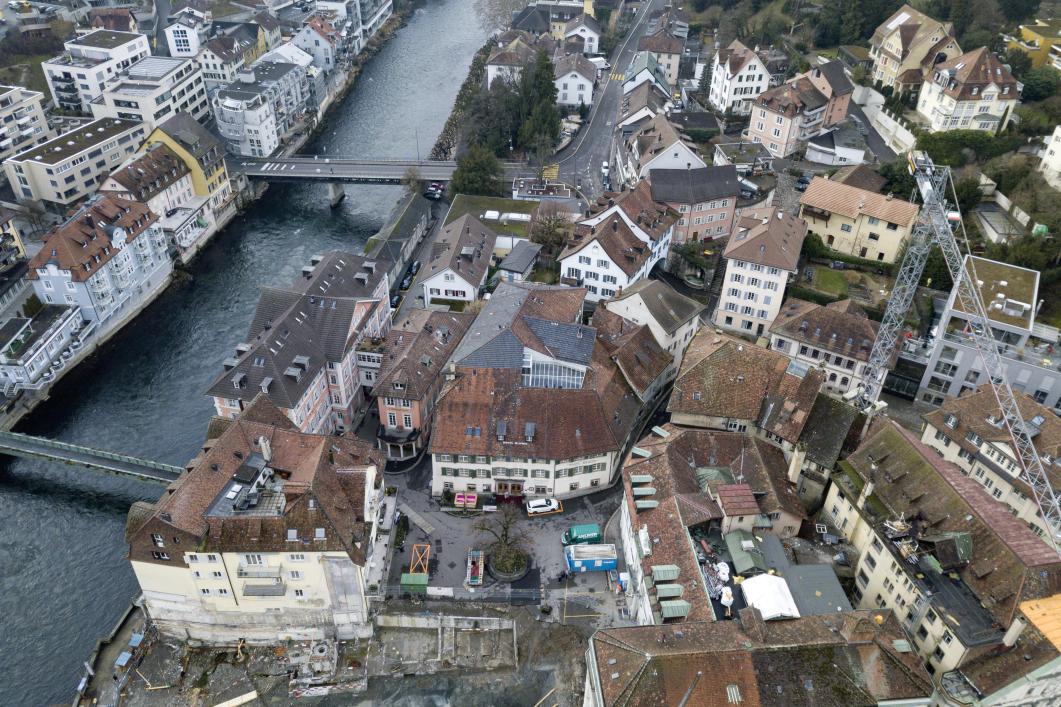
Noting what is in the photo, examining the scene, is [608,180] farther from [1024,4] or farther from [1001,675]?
[1001,675]

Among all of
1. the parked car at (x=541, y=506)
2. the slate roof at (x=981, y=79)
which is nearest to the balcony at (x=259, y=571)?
the parked car at (x=541, y=506)

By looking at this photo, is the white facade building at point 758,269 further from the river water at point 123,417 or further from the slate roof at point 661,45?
the slate roof at point 661,45

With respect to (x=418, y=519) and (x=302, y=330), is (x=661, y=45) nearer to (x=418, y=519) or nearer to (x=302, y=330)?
(x=302, y=330)

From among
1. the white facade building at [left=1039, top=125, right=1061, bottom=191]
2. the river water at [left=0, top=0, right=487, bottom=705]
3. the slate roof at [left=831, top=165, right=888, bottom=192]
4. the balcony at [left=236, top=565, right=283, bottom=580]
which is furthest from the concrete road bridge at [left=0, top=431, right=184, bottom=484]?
the white facade building at [left=1039, top=125, right=1061, bottom=191]

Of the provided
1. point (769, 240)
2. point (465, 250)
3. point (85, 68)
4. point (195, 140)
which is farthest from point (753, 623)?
point (85, 68)

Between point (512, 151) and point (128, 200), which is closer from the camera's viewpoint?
point (128, 200)

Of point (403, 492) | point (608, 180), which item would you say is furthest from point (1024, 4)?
point (403, 492)
